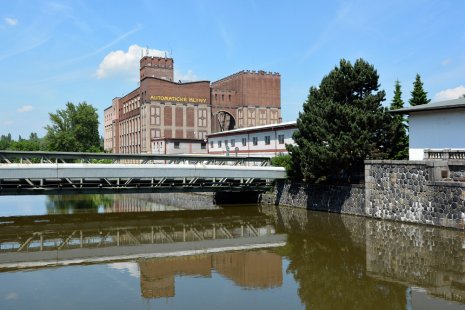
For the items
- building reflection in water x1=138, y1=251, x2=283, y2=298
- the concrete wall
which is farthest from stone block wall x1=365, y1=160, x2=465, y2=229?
building reflection in water x1=138, y1=251, x2=283, y2=298

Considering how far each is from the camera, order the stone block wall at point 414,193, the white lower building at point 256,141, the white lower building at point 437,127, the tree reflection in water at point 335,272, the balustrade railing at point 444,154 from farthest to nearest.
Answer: the white lower building at point 256,141 → the white lower building at point 437,127 → the balustrade railing at point 444,154 → the stone block wall at point 414,193 → the tree reflection in water at point 335,272

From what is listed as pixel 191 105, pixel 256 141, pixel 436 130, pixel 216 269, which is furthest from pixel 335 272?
pixel 191 105

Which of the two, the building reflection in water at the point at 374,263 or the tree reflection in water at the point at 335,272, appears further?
the building reflection in water at the point at 374,263

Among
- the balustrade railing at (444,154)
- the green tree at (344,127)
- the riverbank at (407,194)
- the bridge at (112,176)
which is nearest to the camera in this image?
the riverbank at (407,194)

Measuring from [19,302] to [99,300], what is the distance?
1934 mm

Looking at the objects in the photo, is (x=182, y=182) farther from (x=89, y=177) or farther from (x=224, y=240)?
(x=224, y=240)

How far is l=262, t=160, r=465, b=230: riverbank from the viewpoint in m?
21.9

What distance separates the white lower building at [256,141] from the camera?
44.3 metres

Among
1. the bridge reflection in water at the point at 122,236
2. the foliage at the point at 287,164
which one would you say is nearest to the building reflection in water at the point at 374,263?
the bridge reflection in water at the point at 122,236

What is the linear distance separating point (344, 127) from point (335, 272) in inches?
629

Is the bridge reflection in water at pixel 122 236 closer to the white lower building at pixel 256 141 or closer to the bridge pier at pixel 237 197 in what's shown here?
the bridge pier at pixel 237 197

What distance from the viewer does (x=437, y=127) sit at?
25.9 metres

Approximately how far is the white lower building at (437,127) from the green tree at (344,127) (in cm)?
214

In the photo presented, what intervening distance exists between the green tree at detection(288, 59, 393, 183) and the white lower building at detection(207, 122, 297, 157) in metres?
9.98
